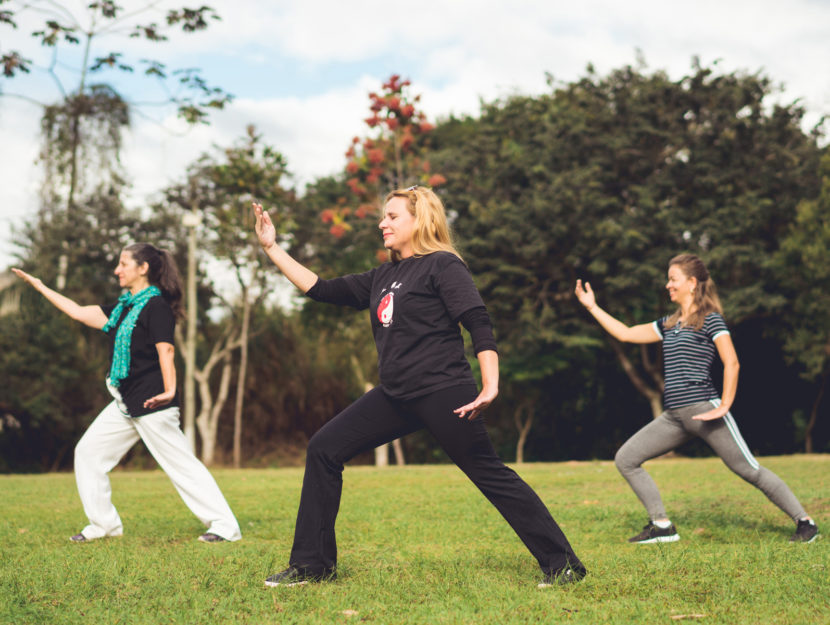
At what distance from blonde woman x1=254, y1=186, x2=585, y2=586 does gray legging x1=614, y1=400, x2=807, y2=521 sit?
6.41ft

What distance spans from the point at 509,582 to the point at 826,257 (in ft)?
66.8

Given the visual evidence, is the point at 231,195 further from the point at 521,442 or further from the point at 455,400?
the point at 455,400

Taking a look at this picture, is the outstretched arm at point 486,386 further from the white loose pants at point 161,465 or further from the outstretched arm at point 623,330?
the white loose pants at point 161,465

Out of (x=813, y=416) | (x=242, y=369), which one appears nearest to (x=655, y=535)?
(x=242, y=369)

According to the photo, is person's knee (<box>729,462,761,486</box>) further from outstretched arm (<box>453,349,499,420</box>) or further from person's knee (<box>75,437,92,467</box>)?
person's knee (<box>75,437,92,467</box>)

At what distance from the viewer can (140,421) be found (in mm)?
6215

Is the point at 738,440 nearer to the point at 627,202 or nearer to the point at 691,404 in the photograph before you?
the point at 691,404

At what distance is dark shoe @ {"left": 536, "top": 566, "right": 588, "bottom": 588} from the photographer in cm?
435

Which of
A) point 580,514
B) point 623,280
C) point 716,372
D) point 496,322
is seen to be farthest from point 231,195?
point 580,514

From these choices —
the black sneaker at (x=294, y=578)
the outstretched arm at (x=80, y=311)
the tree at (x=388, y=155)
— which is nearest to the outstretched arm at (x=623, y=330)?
the black sneaker at (x=294, y=578)

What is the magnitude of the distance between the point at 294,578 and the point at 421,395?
120cm

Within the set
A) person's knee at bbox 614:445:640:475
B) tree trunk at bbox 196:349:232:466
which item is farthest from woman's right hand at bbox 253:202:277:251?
tree trunk at bbox 196:349:232:466

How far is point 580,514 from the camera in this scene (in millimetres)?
7617

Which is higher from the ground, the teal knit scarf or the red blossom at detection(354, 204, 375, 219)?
the red blossom at detection(354, 204, 375, 219)
